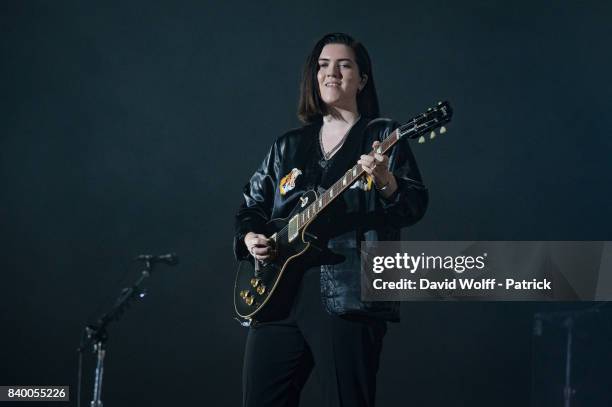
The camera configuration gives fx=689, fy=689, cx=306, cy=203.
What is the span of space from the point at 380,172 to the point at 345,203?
0.20 meters

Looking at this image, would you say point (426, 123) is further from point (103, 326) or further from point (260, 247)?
point (103, 326)

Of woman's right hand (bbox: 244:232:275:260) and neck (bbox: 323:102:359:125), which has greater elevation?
neck (bbox: 323:102:359:125)

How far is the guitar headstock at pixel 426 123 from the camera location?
6.38 ft

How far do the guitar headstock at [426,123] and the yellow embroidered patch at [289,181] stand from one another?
37cm

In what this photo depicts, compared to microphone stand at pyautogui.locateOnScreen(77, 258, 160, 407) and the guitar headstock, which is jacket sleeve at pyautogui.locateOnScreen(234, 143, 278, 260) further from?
microphone stand at pyautogui.locateOnScreen(77, 258, 160, 407)

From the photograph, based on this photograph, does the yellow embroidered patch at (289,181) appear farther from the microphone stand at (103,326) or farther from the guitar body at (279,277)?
the microphone stand at (103,326)

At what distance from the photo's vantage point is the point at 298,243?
1.99 meters

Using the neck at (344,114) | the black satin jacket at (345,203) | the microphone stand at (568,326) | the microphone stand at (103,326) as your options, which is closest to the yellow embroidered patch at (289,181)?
the black satin jacket at (345,203)

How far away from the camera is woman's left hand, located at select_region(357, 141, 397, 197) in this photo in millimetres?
1845

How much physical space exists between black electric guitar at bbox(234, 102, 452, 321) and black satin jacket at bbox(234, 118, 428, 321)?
0.14ft

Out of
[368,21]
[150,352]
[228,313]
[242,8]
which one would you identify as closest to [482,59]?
[368,21]

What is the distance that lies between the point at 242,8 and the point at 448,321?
2288 millimetres

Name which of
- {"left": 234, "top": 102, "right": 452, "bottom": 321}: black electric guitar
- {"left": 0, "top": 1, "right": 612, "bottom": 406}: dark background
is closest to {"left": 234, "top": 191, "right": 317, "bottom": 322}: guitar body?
{"left": 234, "top": 102, "right": 452, "bottom": 321}: black electric guitar

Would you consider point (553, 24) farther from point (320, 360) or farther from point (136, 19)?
point (320, 360)
